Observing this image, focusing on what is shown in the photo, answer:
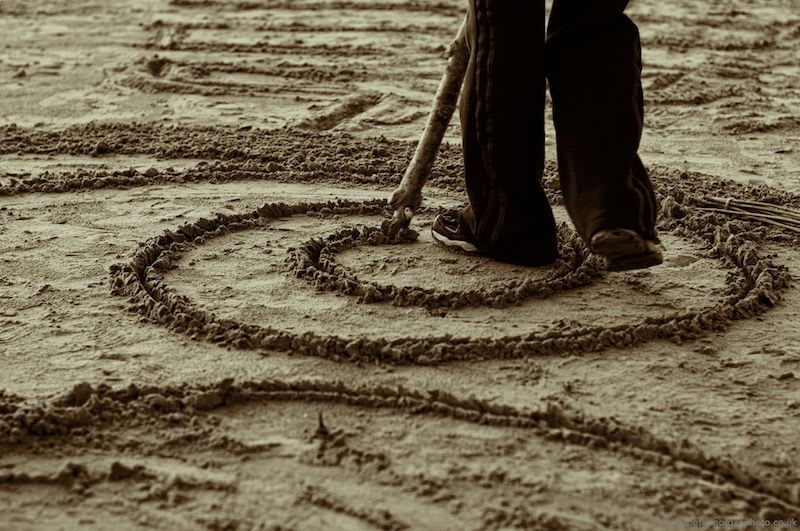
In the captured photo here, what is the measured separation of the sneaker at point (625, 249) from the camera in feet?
8.25

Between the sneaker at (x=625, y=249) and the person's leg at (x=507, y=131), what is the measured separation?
26 cm

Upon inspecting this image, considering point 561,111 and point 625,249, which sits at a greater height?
point 561,111

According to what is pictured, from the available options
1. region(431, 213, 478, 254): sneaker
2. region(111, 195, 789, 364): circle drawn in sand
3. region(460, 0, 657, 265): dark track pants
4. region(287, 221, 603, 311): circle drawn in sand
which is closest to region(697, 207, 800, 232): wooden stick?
region(111, 195, 789, 364): circle drawn in sand

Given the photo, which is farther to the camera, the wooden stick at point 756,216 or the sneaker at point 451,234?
the wooden stick at point 756,216

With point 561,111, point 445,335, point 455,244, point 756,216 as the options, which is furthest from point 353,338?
point 756,216

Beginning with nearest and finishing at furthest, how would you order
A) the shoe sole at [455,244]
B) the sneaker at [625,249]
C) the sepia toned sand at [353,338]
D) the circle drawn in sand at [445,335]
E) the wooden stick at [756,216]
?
the sepia toned sand at [353,338], the circle drawn in sand at [445,335], the sneaker at [625,249], the shoe sole at [455,244], the wooden stick at [756,216]

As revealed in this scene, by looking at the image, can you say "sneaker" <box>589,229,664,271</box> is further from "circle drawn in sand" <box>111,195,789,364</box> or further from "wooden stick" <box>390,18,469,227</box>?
"wooden stick" <box>390,18,469,227</box>

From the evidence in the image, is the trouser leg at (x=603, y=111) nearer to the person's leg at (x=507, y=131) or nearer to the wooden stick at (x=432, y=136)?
the person's leg at (x=507, y=131)

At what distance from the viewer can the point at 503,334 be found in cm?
242

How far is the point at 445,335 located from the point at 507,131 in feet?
2.02

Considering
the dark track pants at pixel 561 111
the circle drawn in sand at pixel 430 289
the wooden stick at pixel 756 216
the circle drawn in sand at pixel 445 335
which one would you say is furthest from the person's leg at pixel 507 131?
the wooden stick at pixel 756 216

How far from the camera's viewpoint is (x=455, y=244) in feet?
9.55

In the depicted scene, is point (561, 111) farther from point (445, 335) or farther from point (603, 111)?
point (445, 335)

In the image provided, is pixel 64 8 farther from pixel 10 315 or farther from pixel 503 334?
pixel 503 334
